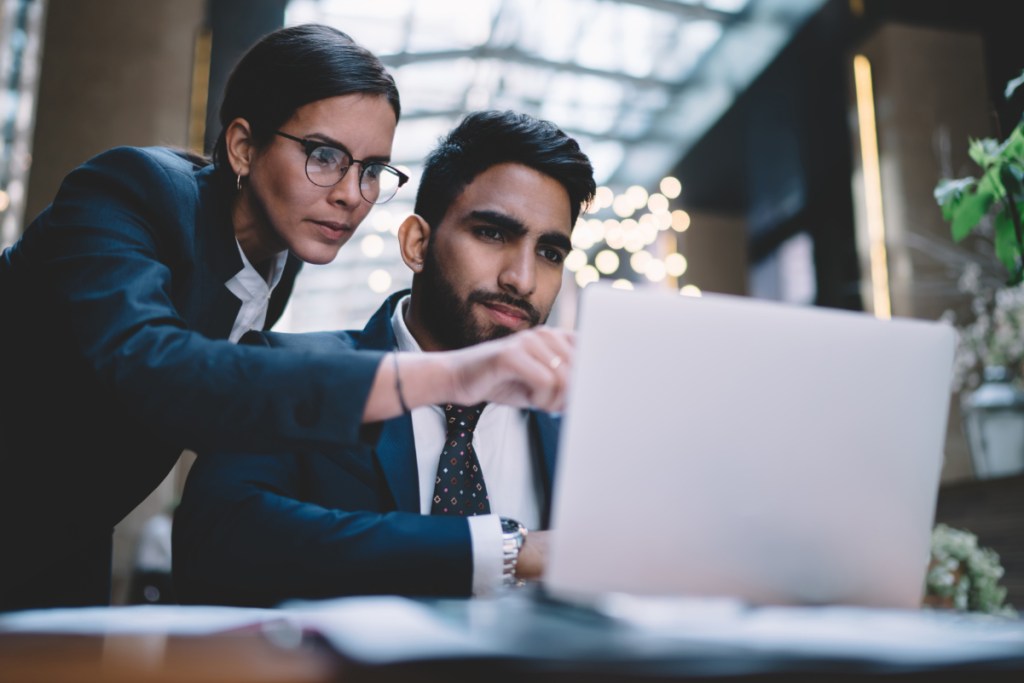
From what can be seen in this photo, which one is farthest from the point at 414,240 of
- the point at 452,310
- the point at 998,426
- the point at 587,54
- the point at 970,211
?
the point at 587,54

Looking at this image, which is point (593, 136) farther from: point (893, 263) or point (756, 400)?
point (756, 400)

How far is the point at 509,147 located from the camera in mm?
1649

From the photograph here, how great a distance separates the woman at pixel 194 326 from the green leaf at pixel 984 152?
3.33 ft

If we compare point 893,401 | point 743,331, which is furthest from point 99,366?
point 893,401

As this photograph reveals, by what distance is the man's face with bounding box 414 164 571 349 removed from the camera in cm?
157

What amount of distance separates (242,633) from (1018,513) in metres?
3.02

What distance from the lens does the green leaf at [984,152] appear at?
1.52 m

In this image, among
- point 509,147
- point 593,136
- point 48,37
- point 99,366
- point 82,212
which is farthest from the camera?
point 593,136

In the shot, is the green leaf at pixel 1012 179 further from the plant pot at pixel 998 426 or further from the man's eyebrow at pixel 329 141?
the plant pot at pixel 998 426

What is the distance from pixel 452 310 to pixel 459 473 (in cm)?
33

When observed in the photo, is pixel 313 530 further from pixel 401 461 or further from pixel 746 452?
pixel 746 452

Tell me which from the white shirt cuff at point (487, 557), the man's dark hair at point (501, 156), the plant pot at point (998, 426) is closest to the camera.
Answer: the white shirt cuff at point (487, 557)

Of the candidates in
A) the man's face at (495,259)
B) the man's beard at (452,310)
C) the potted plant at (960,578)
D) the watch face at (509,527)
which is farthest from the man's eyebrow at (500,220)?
the potted plant at (960,578)

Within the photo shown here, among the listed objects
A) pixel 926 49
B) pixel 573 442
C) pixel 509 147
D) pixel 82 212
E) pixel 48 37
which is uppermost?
pixel 926 49
